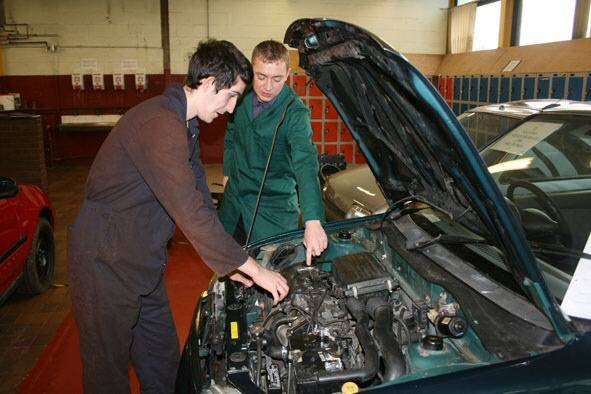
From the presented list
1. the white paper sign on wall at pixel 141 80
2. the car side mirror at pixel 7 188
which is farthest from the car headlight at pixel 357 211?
the white paper sign on wall at pixel 141 80

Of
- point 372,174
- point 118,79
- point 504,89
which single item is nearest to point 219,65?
point 372,174

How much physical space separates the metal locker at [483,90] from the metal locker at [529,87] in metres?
0.83

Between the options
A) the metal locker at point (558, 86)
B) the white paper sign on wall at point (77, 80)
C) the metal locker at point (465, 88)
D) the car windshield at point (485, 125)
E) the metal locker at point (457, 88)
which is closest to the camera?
the car windshield at point (485, 125)

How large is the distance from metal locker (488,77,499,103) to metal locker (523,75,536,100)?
563mm

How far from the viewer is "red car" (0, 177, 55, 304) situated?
3.21 m

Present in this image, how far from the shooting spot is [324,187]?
475 centimetres

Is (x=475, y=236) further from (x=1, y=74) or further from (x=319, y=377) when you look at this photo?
(x=1, y=74)

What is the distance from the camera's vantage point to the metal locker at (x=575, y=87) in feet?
18.0

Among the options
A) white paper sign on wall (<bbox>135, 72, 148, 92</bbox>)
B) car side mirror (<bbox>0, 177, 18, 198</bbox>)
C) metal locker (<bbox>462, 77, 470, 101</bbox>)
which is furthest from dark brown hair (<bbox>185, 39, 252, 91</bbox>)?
white paper sign on wall (<bbox>135, 72, 148, 92</bbox>)

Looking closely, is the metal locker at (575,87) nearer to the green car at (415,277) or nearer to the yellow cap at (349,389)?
the green car at (415,277)

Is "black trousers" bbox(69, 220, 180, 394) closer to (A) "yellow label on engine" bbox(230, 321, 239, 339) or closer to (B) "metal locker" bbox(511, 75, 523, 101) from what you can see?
(A) "yellow label on engine" bbox(230, 321, 239, 339)

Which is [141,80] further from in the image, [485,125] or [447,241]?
[447,241]

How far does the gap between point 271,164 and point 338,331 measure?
1335mm

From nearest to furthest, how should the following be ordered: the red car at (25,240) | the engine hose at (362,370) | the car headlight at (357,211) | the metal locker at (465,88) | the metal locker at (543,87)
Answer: the engine hose at (362,370) → the red car at (25,240) → the car headlight at (357,211) → the metal locker at (543,87) → the metal locker at (465,88)
